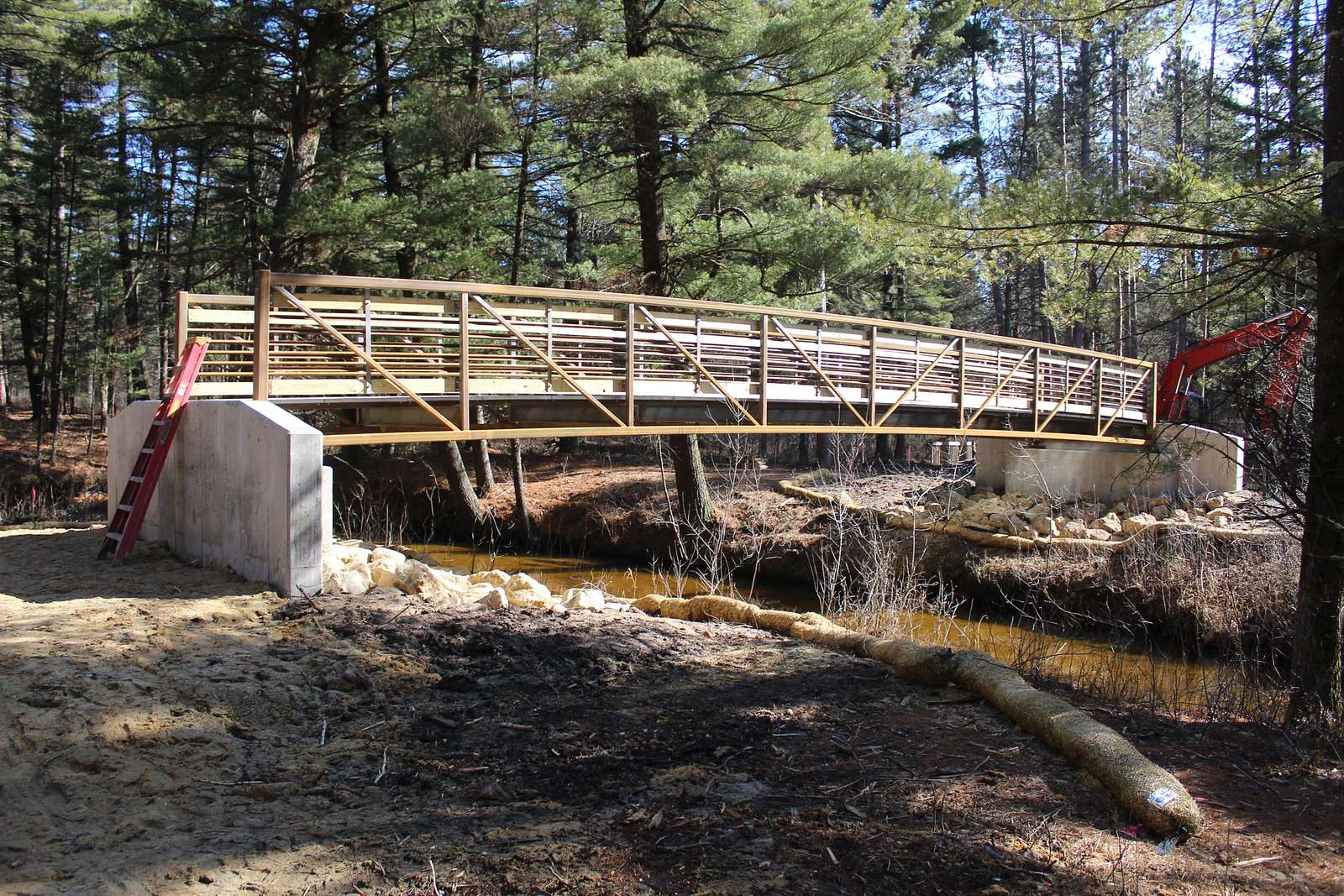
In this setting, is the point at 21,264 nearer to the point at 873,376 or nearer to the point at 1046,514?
the point at 873,376

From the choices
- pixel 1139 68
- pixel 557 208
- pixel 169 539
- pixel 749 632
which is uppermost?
pixel 1139 68

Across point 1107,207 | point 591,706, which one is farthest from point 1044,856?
point 1107,207

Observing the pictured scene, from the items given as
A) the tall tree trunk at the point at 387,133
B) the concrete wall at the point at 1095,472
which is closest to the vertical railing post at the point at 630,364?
the tall tree trunk at the point at 387,133

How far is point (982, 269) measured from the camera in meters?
6.95

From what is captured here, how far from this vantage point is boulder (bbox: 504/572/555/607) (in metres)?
7.39

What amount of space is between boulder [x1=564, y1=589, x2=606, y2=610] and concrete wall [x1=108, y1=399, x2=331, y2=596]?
6.78 ft

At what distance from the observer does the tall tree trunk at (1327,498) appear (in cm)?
559

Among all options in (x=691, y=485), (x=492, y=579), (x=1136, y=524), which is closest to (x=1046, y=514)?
(x=1136, y=524)

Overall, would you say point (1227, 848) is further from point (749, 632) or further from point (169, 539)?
point (169, 539)

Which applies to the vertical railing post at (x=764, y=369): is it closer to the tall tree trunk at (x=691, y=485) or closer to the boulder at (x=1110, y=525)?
the tall tree trunk at (x=691, y=485)

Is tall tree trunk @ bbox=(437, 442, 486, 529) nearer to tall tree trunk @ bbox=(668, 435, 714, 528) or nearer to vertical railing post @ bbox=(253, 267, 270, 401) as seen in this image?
tall tree trunk @ bbox=(668, 435, 714, 528)

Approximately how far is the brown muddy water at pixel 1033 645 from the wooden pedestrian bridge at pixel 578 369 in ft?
7.44

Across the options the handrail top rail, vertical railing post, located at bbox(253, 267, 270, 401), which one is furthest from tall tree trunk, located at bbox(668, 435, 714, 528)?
vertical railing post, located at bbox(253, 267, 270, 401)

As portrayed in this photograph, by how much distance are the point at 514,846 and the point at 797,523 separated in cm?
1285
